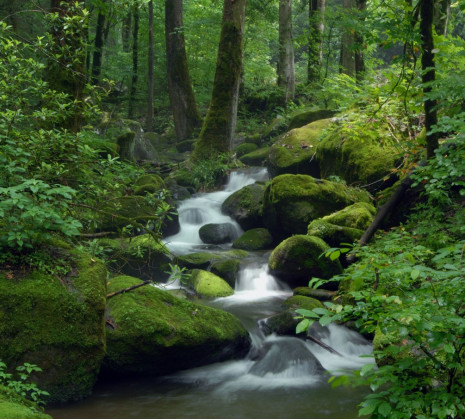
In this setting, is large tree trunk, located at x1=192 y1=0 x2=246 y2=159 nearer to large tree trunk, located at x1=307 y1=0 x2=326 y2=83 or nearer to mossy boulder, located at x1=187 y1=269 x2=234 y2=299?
large tree trunk, located at x1=307 y1=0 x2=326 y2=83

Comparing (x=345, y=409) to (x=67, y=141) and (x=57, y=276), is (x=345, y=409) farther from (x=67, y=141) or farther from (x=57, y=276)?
(x=67, y=141)

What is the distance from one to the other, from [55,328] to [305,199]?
622 centimetres

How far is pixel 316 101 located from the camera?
18.7 meters

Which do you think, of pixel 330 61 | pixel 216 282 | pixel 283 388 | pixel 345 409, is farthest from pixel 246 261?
pixel 330 61

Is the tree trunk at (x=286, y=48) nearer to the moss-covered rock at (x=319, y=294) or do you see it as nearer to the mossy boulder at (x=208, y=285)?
the mossy boulder at (x=208, y=285)

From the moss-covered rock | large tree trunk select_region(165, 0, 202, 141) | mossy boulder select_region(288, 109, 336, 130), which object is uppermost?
large tree trunk select_region(165, 0, 202, 141)

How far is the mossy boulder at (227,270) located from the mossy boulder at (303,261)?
865mm

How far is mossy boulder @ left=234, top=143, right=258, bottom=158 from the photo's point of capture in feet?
55.6

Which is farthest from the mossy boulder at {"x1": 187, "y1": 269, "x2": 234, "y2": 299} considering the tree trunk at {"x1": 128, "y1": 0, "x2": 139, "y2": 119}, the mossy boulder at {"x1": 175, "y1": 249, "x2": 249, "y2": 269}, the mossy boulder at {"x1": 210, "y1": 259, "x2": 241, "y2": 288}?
the tree trunk at {"x1": 128, "y1": 0, "x2": 139, "y2": 119}

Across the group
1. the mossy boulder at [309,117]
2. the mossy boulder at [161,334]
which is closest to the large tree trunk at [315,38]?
the mossy boulder at [309,117]

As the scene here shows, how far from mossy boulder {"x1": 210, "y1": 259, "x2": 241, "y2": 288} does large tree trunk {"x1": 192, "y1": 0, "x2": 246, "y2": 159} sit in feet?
20.5

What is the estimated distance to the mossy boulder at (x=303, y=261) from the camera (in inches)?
297

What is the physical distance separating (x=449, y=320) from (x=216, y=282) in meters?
6.08

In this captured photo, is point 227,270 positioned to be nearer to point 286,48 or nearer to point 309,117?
point 309,117
